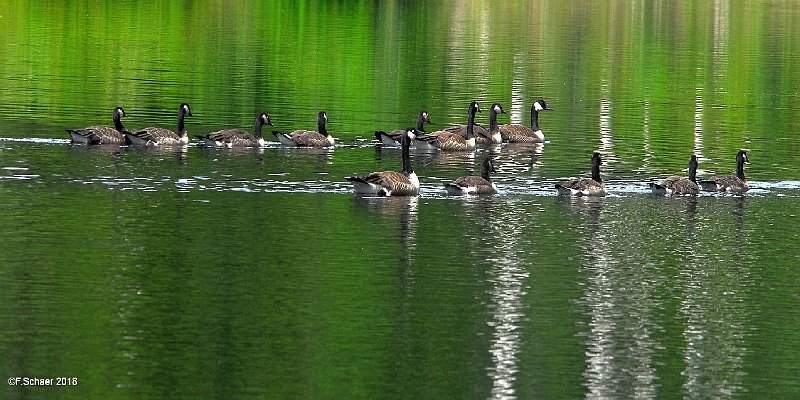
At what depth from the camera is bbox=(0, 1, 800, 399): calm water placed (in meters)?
21.4

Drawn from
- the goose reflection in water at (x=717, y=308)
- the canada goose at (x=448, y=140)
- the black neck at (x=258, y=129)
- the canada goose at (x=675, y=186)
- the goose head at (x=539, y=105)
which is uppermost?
the goose head at (x=539, y=105)

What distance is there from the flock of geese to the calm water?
496mm

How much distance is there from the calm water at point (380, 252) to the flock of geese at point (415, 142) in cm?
50

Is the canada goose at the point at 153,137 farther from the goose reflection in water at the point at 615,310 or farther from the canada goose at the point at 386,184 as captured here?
the goose reflection in water at the point at 615,310

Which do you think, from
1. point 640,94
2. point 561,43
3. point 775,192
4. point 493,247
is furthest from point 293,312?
point 561,43

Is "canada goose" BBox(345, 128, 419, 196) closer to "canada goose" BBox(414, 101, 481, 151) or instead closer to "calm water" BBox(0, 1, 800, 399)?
"calm water" BBox(0, 1, 800, 399)

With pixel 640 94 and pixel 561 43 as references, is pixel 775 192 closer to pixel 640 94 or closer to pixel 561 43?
pixel 640 94

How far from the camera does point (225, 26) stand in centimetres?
9456

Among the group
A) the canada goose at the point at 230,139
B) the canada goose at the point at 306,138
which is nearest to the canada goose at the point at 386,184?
the canada goose at the point at 230,139

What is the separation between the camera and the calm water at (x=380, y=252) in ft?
70.3

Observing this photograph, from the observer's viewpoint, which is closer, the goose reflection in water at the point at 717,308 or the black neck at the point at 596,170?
the goose reflection in water at the point at 717,308

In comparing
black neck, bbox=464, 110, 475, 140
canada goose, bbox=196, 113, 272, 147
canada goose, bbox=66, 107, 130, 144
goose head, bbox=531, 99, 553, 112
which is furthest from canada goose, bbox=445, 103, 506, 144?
canada goose, bbox=66, 107, 130, 144

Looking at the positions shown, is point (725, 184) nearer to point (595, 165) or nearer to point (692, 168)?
point (692, 168)

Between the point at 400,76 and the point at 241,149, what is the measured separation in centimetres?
2636
